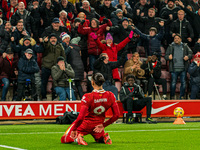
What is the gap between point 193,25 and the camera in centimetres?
2017

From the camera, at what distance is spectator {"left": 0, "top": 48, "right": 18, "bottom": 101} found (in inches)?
632

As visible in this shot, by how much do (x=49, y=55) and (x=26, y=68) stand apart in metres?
1.17

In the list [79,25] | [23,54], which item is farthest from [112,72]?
[23,54]

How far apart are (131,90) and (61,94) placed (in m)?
2.69

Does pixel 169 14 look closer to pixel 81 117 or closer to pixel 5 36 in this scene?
pixel 5 36

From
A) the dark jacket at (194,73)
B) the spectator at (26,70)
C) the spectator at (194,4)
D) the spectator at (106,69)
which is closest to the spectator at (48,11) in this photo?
the spectator at (26,70)

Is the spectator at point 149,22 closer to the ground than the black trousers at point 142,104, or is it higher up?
higher up

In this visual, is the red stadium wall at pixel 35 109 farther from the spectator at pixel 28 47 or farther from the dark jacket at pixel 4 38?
the dark jacket at pixel 4 38

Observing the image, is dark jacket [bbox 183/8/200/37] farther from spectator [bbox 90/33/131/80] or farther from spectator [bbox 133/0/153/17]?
spectator [bbox 90/33/131/80]

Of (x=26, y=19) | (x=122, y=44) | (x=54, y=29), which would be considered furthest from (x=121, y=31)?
(x=26, y=19)

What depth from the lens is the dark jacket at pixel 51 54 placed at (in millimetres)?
16453

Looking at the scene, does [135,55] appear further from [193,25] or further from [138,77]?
[193,25]

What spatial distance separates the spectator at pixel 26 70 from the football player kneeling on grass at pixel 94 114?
25.2 feet

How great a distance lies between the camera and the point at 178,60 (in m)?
17.8
